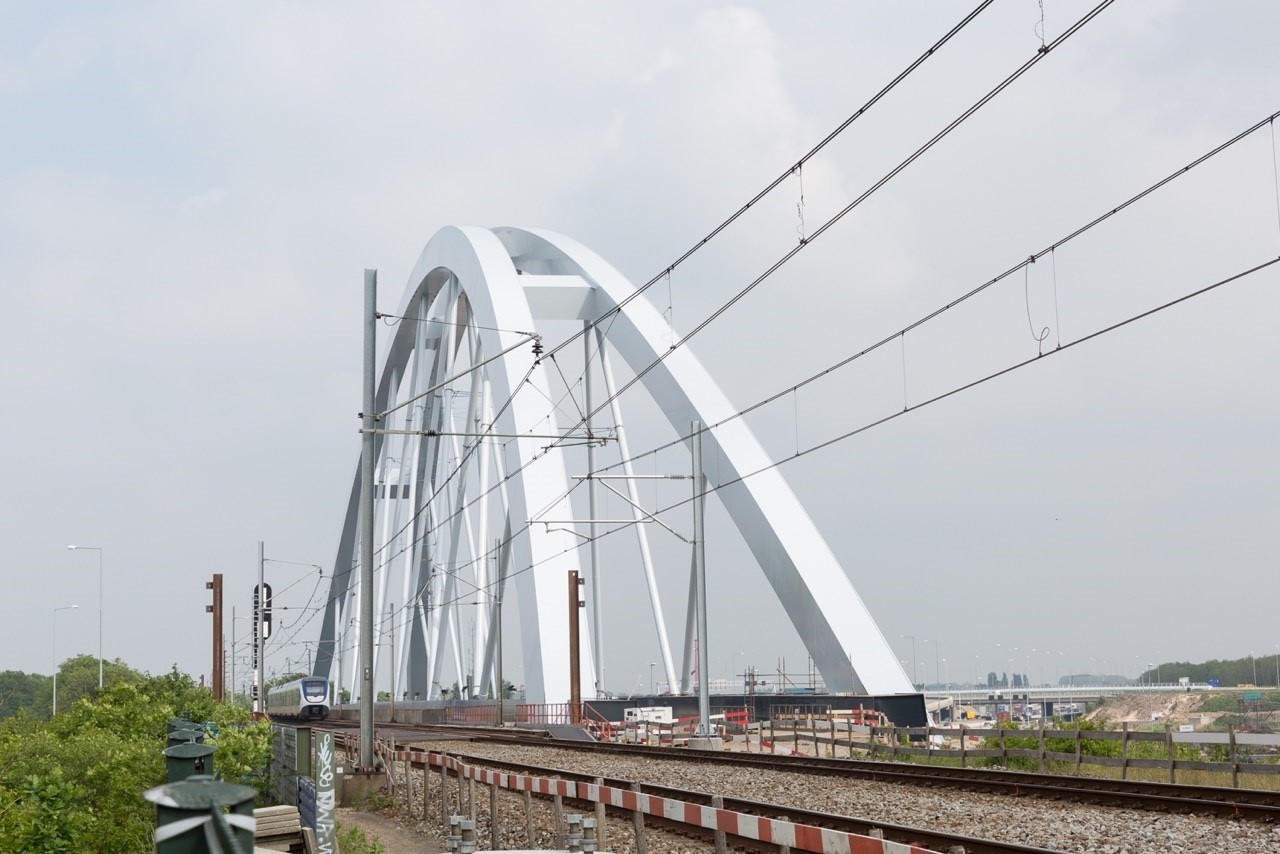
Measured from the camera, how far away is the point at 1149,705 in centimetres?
11744

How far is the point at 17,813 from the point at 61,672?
445 feet

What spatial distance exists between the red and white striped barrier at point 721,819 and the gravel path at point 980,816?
675 mm

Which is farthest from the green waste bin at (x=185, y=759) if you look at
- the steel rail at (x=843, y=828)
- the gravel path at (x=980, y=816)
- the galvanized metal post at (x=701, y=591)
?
the galvanized metal post at (x=701, y=591)

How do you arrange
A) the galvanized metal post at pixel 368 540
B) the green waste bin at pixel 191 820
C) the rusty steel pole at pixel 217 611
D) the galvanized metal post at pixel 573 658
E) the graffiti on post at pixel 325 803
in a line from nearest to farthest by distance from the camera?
1. the green waste bin at pixel 191 820
2. the graffiti on post at pixel 325 803
3. the galvanized metal post at pixel 368 540
4. the galvanized metal post at pixel 573 658
5. the rusty steel pole at pixel 217 611

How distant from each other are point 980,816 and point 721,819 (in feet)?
14.9

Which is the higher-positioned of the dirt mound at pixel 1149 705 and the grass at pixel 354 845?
the grass at pixel 354 845

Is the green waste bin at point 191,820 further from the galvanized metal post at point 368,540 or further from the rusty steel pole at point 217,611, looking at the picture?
the rusty steel pole at point 217,611

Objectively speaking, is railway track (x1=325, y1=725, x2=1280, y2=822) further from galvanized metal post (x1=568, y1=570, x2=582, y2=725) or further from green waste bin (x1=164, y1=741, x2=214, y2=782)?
galvanized metal post (x1=568, y1=570, x2=582, y2=725)

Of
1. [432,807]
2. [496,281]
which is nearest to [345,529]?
[496,281]

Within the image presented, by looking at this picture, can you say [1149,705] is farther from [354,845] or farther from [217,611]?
[354,845]

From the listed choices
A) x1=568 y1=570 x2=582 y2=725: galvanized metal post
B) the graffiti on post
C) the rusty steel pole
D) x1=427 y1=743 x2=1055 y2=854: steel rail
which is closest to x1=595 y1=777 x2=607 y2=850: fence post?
x1=427 y1=743 x2=1055 y2=854: steel rail

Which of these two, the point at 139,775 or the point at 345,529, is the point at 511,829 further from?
the point at 345,529

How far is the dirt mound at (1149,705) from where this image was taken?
10306 centimetres

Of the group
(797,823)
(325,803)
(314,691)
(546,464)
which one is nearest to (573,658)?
(546,464)
